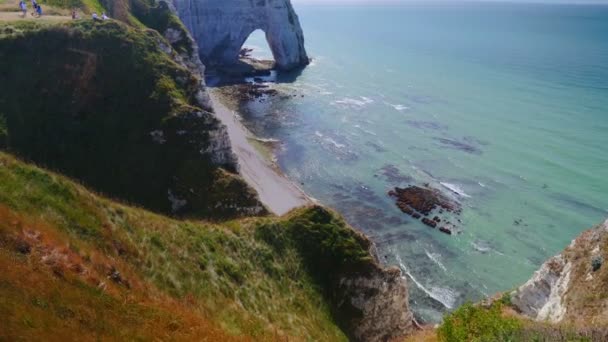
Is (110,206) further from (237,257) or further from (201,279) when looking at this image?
(237,257)

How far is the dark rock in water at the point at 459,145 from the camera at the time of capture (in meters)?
78.6

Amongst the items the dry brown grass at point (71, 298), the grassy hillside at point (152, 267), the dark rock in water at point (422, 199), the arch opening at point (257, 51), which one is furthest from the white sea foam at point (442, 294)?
the arch opening at point (257, 51)

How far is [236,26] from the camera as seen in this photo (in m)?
128

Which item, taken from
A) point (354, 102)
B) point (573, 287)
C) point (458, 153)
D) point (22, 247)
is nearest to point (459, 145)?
point (458, 153)

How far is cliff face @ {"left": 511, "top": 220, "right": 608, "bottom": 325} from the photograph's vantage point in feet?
81.0

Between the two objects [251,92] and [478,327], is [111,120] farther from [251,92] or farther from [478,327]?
[251,92]

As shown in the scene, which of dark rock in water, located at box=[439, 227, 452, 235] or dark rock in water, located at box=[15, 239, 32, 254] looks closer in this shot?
dark rock in water, located at box=[15, 239, 32, 254]

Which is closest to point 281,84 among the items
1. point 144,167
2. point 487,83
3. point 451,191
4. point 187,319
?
point 487,83

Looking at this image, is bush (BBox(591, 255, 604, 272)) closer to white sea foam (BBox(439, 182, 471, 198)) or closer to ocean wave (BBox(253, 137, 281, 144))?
white sea foam (BBox(439, 182, 471, 198))

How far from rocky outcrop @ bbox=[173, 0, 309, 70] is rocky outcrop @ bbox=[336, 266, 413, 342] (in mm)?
105492

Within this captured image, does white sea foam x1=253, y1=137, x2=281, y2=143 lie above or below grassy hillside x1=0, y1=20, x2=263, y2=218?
below

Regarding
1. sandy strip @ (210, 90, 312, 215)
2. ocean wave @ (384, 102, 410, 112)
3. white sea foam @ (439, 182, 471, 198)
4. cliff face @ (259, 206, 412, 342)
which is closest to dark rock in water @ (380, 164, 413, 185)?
white sea foam @ (439, 182, 471, 198)

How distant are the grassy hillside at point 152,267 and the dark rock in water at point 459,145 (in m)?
50.3

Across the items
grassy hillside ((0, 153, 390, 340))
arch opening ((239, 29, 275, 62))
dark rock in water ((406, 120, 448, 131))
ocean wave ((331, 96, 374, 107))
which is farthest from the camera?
arch opening ((239, 29, 275, 62))
